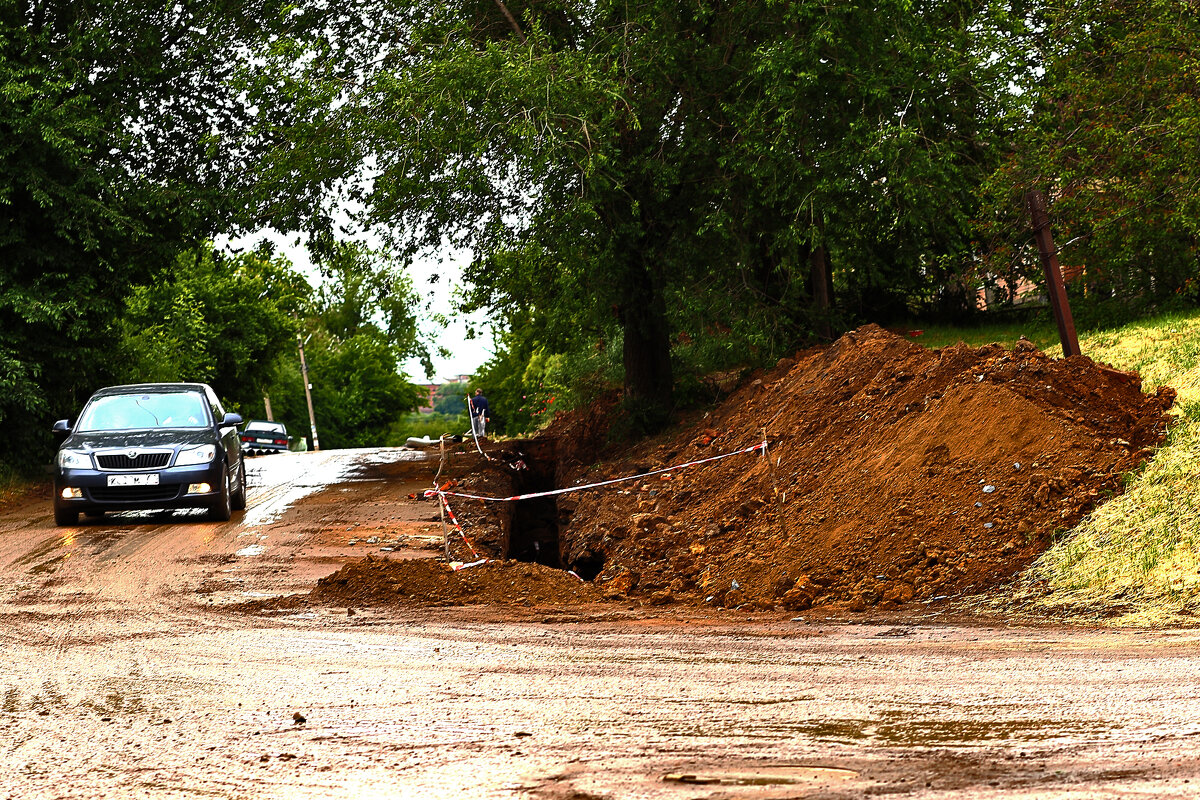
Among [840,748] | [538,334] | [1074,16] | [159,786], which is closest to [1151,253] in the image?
[1074,16]

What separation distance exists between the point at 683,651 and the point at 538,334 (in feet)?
68.1

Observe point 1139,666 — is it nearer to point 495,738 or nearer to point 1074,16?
point 495,738

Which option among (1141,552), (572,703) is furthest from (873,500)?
(572,703)

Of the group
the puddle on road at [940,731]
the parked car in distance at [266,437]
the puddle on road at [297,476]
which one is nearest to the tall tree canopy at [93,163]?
the puddle on road at [297,476]

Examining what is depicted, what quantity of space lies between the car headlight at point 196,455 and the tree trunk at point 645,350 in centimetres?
783

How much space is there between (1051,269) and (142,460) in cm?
1110

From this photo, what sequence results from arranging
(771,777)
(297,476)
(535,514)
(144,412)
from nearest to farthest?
(771,777)
(144,412)
(535,514)
(297,476)

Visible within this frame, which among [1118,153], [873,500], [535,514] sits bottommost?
[535,514]

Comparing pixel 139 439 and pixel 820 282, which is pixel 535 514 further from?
pixel 139 439

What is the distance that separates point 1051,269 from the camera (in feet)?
42.9

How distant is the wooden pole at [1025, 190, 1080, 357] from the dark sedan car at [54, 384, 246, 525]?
1037cm

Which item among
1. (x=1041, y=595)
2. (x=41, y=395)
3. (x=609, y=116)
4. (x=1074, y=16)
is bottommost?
(x=1041, y=595)

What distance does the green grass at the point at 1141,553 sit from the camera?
8344 mm

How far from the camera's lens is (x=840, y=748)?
5.20m
